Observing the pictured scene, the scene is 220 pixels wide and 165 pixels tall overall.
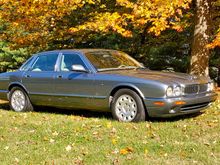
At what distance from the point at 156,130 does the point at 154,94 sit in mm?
863

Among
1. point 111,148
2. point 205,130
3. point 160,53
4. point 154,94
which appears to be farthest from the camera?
point 160,53

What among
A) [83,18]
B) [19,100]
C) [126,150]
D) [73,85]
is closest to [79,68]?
[73,85]

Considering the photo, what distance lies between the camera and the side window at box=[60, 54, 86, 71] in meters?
10.1

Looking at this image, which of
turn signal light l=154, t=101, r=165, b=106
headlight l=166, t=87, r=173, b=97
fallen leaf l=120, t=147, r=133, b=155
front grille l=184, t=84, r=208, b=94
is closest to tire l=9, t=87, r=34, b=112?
turn signal light l=154, t=101, r=165, b=106

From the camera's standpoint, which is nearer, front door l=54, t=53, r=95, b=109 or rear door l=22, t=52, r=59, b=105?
front door l=54, t=53, r=95, b=109

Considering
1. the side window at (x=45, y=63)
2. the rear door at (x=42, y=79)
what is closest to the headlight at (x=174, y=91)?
the rear door at (x=42, y=79)

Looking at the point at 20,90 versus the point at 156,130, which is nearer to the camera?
the point at 156,130

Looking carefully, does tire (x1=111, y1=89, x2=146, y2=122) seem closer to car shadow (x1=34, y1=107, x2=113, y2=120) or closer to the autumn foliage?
car shadow (x1=34, y1=107, x2=113, y2=120)

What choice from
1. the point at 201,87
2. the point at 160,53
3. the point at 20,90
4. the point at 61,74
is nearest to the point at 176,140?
the point at 201,87

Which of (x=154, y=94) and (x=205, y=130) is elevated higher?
(x=154, y=94)

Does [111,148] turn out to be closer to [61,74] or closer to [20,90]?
[61,74]

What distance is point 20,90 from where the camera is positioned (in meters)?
11.3

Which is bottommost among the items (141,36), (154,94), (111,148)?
(111,148)

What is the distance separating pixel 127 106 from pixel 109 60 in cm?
147
